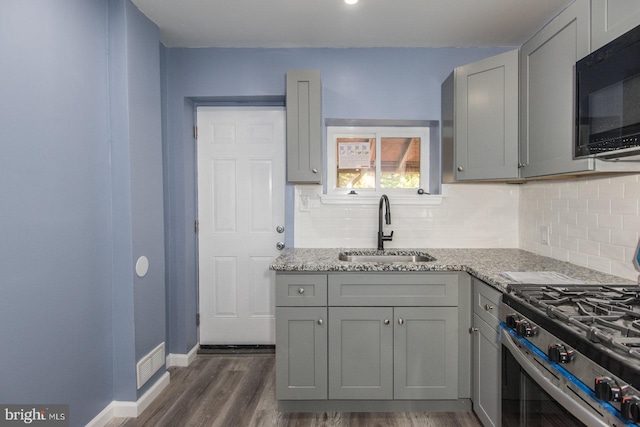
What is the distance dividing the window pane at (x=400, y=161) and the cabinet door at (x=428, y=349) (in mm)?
1134

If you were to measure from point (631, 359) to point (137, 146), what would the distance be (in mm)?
2388

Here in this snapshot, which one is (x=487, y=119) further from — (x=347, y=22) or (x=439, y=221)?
(x=347, y=22)

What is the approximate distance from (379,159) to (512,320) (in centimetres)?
164

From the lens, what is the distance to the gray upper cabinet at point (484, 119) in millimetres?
2072

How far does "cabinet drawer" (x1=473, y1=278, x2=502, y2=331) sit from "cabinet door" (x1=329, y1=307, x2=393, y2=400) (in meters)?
0.48

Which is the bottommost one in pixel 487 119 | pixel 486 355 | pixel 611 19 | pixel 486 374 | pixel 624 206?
pixel 486 374

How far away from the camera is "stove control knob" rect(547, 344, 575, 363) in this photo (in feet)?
3.43

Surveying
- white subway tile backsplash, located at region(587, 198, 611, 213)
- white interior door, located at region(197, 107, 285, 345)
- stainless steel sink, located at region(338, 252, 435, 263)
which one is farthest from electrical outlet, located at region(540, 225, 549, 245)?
white interior door, located at region(197, 107, 285, 345)

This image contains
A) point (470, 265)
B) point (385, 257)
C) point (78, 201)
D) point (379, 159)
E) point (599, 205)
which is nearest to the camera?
point (78, 201)

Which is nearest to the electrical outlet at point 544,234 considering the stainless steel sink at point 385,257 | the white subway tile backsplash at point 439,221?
the white subway tile backsplash at point 439,221

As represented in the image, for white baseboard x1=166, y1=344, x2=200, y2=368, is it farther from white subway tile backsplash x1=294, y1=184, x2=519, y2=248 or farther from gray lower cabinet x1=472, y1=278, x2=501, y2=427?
gray lower cabinet x1=472, y1=278, x2=501, y2=427

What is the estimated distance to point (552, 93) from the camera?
1.73m

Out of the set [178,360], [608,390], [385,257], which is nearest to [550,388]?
[608,390]

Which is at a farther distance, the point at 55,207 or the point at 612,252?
the point at 612,252
